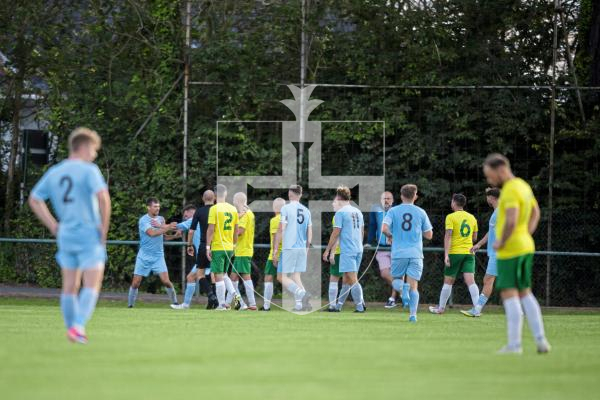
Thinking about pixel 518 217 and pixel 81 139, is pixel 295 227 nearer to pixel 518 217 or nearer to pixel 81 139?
pixel 518 217

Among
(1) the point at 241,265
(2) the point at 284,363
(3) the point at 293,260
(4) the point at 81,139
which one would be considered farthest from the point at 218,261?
(2) the point at 284,363

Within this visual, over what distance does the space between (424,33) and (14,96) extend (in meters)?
10.5

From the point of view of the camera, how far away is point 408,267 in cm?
1731

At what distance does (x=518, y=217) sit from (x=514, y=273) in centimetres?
54

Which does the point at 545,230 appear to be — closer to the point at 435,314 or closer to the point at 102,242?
the point at 435,314

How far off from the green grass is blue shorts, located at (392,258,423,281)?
2.56 meters

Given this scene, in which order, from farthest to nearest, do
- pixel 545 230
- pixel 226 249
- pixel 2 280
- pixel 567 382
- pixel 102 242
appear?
pixel 2 280 < pixel 545 230 < pixel 226 249 < pixel 102 242 < pixel 567 382

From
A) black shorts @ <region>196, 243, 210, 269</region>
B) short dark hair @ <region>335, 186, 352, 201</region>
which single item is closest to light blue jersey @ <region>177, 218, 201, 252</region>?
black shorts @ <region>196, 243, 210, 269</region>

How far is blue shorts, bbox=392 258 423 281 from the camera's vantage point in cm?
1714

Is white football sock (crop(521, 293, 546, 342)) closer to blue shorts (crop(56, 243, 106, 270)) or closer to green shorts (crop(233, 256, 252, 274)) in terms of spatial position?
blue shorts (crop(56, 243, 106, 270))

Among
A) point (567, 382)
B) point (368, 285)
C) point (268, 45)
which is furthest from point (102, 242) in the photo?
point (268, 45)

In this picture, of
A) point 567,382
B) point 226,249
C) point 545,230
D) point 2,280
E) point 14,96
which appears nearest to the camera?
point 567,382

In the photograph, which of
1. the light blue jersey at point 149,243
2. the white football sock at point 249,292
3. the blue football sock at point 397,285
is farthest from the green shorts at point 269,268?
the blue football sock at point 397,285

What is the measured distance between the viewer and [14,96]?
26.8 meters
